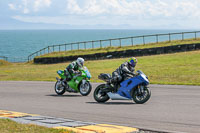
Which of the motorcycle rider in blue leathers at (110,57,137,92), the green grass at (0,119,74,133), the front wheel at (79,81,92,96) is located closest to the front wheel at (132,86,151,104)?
the motorcycle rider in blue leathers at (110,57,137,92)

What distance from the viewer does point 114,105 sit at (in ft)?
41.9

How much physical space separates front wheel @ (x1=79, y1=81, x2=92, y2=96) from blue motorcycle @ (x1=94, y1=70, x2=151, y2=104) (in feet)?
7.02

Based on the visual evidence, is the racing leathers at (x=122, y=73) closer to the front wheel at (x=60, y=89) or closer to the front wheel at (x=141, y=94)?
the front wheel at (x=141, y=94)

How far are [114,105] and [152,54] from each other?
29.5m

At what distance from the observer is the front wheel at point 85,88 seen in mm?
15820

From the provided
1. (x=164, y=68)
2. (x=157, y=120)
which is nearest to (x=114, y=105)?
(x=157, y=120)

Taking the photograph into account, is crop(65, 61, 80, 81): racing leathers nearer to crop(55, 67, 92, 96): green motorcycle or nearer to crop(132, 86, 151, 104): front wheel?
crop(55, 67, 92, 96): green motorcycle

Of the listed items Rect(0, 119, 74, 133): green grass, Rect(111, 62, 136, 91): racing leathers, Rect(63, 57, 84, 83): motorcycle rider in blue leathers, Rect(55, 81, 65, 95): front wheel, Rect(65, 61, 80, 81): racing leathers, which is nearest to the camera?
Rect(0, 119, 74, 133): green grass

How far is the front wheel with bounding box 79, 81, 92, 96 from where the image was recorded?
1582 centimetres

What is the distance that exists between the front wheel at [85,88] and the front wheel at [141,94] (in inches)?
138

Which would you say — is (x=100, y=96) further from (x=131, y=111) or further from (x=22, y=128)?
(x=22, y=128)

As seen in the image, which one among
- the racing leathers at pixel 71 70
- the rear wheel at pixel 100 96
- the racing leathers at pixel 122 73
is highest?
the racing leathers at pixel 71 70

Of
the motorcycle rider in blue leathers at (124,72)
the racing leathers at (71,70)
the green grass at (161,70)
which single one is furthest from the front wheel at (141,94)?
the green grass at (161,70)

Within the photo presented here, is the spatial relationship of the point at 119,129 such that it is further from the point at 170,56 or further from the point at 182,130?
the point at 170,56
